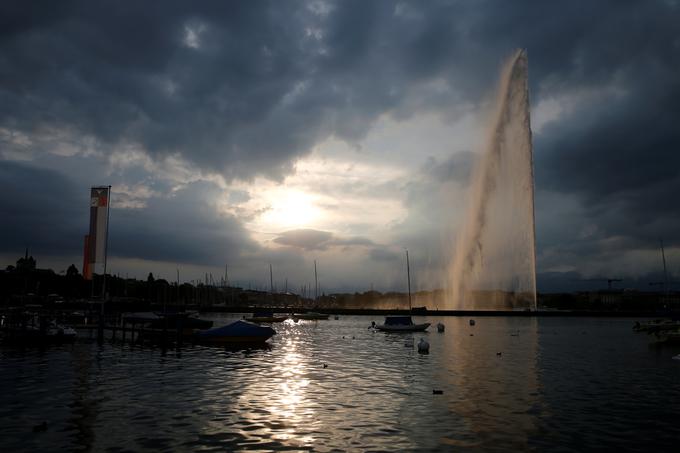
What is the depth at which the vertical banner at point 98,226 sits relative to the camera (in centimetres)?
4897

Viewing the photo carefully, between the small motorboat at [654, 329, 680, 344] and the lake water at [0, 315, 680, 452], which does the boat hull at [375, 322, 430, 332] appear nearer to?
the small motorboat at [654, 329, 680, 344]

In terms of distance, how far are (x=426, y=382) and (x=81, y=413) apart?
19.7 metres

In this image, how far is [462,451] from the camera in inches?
665

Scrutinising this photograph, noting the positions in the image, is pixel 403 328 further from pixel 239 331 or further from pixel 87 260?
pixel 87 260

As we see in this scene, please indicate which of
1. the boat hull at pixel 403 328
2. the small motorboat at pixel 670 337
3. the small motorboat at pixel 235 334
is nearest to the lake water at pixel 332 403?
the small motorboat at pixel 235 334

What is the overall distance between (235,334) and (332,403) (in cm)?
3507

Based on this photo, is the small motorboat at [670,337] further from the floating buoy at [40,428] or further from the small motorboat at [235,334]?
the floating buoy at [40,428]

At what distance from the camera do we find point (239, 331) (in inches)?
2274

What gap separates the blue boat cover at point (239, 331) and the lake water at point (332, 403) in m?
11.8

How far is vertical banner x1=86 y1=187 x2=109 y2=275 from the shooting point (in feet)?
161

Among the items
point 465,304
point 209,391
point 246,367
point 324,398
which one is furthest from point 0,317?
point 465,304

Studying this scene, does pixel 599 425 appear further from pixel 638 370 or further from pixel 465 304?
pixel 465 304

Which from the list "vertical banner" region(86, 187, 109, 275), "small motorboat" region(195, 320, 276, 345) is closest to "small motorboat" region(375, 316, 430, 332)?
"small motorboat" region(195, 320, 276, 345)

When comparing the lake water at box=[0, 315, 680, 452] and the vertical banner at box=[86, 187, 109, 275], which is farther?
the vertical banner at box=[86, 187, 109, 275]
